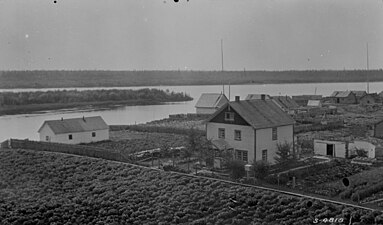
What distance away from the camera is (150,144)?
2708 centimetres

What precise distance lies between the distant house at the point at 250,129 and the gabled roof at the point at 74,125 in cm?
900

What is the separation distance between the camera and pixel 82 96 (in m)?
70.4

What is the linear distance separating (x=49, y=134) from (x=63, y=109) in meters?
34.1

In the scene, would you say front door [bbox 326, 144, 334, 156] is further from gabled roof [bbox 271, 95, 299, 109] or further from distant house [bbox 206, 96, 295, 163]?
gabled roof [bbox 271, 95, 299, 109]

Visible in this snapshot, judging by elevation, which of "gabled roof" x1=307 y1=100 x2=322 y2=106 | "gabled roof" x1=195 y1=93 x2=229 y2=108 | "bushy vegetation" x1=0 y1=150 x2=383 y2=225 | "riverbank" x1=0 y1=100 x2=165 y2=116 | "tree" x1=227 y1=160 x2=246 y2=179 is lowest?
"bushy vegetation" x1=0 y1=150 x2=383 y2=225

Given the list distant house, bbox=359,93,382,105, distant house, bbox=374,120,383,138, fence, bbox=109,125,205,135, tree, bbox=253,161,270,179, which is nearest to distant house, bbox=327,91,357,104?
distant house, bbox=359,93,382,105

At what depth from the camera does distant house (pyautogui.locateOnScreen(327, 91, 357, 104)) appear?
5981 centimetres

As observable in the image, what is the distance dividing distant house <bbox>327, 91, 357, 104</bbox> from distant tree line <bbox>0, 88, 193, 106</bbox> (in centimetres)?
2491

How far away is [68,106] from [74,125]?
121ft

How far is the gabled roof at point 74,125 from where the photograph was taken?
27447mm

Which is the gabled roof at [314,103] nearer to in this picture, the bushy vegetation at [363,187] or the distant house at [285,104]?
the distant house at [285,104]

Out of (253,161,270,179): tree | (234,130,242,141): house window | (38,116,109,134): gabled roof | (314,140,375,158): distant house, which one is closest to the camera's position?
(253,161,270,179): tree

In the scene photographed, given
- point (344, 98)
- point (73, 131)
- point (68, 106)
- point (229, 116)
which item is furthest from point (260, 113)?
point (68, 106)

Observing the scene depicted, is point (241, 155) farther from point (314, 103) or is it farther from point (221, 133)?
point (314, 103)
